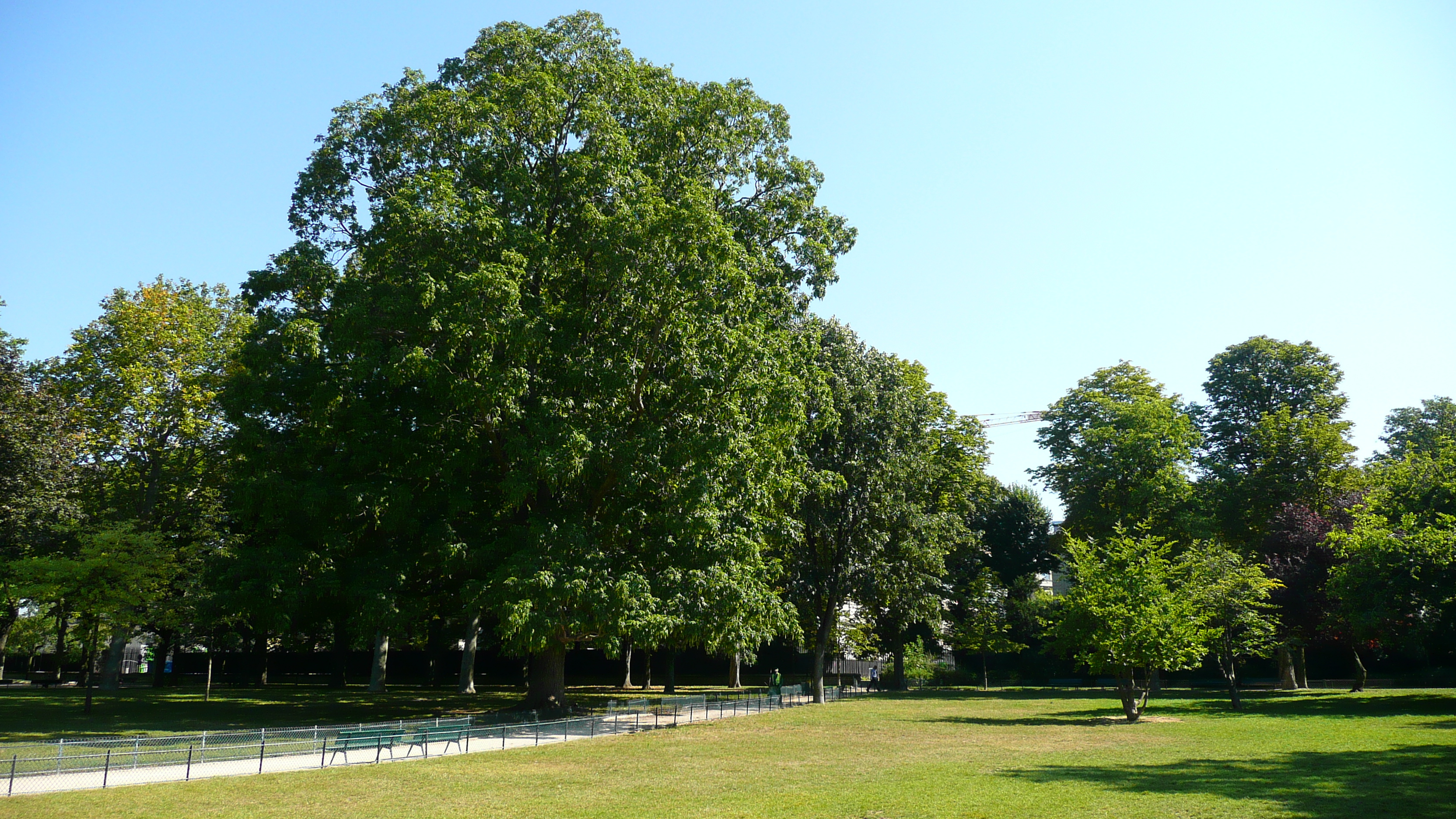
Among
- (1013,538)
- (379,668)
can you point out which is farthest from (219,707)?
(1013,538)

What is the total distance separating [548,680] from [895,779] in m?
15.8

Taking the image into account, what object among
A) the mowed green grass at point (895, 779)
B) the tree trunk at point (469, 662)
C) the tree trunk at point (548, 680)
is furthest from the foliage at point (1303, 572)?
the tree trunk at point (469, 662)

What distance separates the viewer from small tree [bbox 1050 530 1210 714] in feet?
95.1

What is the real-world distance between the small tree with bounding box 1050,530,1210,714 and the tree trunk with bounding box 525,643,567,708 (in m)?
16.8

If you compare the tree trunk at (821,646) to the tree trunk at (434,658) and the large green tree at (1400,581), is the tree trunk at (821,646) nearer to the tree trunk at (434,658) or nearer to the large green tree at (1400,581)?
the large green tree at (1400,581)

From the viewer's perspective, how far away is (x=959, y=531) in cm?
4772

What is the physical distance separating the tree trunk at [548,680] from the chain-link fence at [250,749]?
2.16 m

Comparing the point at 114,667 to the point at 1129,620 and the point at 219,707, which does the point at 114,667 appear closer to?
the point at 219,707

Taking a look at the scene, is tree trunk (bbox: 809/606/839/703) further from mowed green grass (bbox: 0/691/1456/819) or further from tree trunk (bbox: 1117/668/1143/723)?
tree trunk (bbox: 1117/668/1143/723)

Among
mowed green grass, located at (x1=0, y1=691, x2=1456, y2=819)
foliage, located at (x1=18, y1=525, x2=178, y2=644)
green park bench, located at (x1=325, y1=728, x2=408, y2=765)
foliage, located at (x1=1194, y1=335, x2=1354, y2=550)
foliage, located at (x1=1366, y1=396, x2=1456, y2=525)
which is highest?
foliage, located at (x1=1194, y1=335, x2=1354, y2=550)

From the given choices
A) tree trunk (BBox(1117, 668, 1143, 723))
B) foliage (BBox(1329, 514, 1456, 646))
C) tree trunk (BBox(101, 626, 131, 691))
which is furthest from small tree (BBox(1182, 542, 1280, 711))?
tree trunk (BBox(101, 626, 131, 691))

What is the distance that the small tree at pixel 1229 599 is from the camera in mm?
31125

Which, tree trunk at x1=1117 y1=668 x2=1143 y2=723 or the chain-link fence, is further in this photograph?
tree trunk at x1=1117 y1=668 x2=1143 y2=723

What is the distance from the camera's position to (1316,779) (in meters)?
15.2
